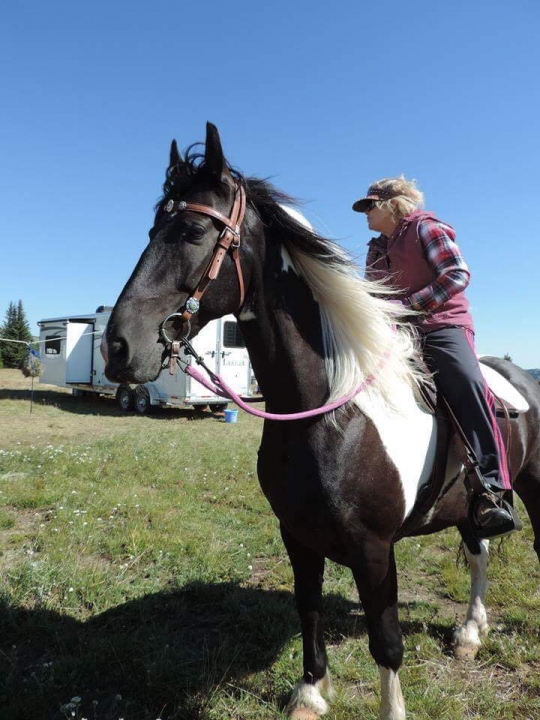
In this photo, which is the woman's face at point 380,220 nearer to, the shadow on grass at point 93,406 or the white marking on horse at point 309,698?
the white marking on horse at point 309,698

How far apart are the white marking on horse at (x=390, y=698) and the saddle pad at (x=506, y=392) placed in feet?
→ 5.87

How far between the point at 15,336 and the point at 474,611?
5598 cm

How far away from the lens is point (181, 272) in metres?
2.09

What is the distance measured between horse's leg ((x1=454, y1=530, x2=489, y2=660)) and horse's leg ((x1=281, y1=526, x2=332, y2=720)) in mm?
1095

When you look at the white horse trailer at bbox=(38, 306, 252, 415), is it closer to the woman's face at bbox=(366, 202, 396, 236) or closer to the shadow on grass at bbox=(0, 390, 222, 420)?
the shadow on grass at bbox=(0, 390, 222, 420)

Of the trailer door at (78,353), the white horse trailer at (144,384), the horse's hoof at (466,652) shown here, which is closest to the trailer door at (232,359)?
the white horse trailer at (144,384)

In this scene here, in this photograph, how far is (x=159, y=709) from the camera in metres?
2.71

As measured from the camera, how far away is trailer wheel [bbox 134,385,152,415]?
1695cm

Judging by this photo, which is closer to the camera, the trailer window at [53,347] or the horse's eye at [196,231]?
the horse's eye at [196,231]

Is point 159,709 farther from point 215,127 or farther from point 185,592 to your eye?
point 215,127

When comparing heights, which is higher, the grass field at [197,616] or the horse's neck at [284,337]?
the horse's neck at [284,337]

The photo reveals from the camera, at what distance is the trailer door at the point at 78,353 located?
1998 centimetres

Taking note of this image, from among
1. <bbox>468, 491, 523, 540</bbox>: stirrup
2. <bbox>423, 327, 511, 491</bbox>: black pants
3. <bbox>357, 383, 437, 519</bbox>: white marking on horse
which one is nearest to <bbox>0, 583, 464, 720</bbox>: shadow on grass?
<bbox>468, 491, 523, 540</bbox>: stirrup

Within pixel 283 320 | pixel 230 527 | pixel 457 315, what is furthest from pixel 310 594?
pixel 230 527
